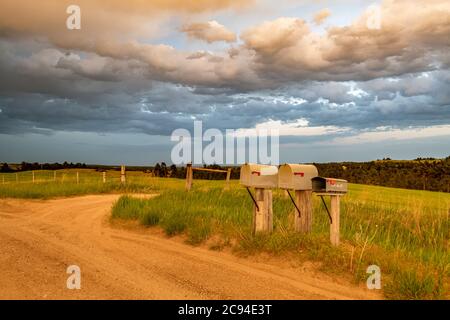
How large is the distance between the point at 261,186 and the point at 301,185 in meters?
0.85

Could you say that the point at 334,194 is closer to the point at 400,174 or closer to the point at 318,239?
the point at 318,239

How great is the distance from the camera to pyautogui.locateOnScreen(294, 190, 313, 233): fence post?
25.2 ft

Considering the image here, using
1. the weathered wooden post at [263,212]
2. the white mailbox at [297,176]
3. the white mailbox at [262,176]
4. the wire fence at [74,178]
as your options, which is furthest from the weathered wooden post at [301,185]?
the wire fence at [74,178]

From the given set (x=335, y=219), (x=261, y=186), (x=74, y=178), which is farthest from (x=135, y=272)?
(x=74, y=178)

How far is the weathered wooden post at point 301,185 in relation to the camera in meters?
7.44

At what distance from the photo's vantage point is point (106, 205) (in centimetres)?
1458

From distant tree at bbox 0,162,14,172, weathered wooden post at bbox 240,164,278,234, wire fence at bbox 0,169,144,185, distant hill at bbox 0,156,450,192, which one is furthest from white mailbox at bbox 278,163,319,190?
distant tree at bbox 0,162,14,172

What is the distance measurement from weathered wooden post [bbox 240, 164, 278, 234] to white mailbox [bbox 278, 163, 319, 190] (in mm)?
354

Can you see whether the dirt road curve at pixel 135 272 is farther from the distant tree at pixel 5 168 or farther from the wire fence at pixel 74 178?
the distant tree at pixel 5 168

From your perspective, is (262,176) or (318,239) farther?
(262,176)

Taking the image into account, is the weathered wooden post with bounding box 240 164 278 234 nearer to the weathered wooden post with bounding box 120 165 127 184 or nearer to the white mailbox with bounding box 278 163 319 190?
the white mailbox with bounding box 278 163 319 190

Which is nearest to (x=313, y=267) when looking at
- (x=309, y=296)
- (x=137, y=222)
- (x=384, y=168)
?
(x=309, y=296)

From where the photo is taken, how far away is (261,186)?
26.1 ft

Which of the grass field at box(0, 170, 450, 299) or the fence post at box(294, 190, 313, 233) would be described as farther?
the fence post at box(294, 190, 313, 233)
